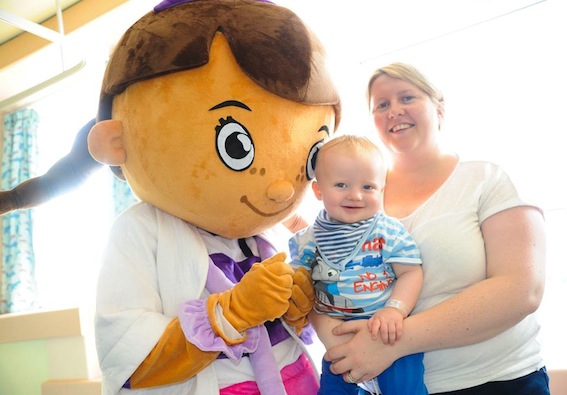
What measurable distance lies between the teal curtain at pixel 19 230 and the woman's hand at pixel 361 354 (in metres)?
3.92

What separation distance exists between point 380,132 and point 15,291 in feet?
12.8

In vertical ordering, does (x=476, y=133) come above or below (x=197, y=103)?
above

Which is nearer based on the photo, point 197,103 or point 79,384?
point 197,103

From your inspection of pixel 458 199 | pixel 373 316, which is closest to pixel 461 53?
pixel 458 199

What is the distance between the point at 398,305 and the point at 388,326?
6cm

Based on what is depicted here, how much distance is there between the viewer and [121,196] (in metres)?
3.58

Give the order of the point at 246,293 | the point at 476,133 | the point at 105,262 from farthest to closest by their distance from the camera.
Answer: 1. the point at 476,133
2. the point at 105,262
3. the point at 246,293

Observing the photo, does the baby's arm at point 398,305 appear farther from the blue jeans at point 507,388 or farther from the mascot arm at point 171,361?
the mascot arm at point 171,361

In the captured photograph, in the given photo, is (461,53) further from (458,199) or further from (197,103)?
(197,103)

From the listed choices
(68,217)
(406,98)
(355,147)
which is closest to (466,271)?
(355,147)

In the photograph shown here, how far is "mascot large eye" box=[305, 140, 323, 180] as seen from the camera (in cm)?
121

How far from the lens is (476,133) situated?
8.68ft

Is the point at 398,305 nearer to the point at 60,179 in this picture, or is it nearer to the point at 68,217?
the point at 60,179

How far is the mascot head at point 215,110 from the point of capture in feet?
3.67
